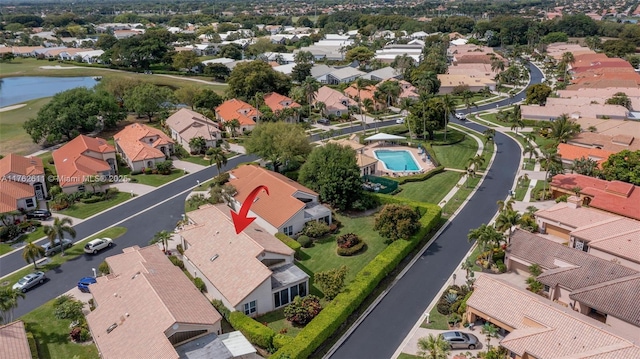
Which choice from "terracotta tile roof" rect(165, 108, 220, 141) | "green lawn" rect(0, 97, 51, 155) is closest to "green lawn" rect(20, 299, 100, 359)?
"terracotta tile roof" rect(165, 108, 220, 141)

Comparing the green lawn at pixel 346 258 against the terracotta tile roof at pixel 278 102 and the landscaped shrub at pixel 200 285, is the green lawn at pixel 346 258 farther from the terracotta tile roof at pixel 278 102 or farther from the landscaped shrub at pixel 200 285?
the terracotta tile roof at pixel 278 102

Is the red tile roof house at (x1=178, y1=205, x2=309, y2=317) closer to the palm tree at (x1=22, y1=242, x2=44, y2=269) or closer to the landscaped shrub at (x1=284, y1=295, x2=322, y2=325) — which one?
the landscaped shrub at (x1=284, y1=295, x2=322, y2=325)

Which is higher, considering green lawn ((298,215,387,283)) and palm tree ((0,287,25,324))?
palm tree ((0,287,25,324))

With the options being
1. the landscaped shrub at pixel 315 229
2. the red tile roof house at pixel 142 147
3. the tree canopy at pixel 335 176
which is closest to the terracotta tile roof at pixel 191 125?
the red tile roof house at pixel 142 147

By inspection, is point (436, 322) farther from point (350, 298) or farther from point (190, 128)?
point (190, 128)

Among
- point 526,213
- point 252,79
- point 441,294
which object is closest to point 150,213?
point 441,294

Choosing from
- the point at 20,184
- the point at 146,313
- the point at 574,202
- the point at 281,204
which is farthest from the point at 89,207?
the point at 574,202
